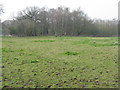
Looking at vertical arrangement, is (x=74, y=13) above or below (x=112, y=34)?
above

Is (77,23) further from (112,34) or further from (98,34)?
(112,34)

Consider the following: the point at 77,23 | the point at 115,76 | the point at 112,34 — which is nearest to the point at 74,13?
the point at 77,23

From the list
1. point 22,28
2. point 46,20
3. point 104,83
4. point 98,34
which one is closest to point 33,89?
point 104,83

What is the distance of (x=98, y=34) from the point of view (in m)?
47.1

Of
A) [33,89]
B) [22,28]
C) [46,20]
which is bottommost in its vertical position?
[33,89]

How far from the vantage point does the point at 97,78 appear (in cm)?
338

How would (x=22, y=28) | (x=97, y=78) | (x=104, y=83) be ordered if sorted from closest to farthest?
(x=104, y=83) < (x=97, y=78) < (x=22, y=28)

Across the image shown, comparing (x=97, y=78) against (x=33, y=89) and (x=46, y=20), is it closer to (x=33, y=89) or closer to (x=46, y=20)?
(x=33, y=89)

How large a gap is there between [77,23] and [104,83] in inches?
1722

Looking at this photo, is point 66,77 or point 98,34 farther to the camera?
point 98,34

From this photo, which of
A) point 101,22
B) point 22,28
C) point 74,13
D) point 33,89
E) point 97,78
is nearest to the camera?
point 33,89

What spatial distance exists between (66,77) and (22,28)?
124 feet

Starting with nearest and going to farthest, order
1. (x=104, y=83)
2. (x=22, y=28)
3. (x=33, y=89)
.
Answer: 1. (x=33, y=89)
2. (x=104, y=83)
3. (x=22, y=28)

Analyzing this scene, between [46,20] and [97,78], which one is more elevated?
[46,20]
